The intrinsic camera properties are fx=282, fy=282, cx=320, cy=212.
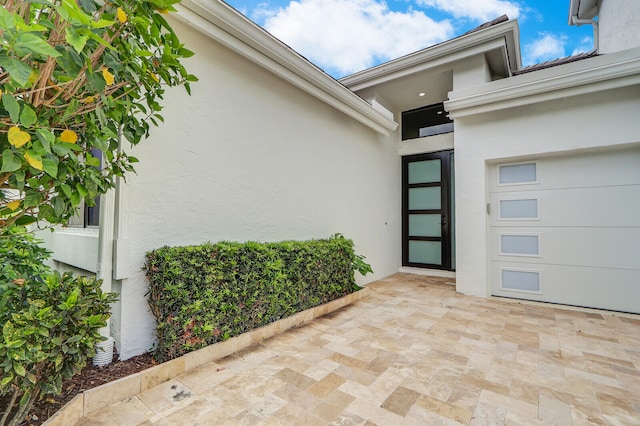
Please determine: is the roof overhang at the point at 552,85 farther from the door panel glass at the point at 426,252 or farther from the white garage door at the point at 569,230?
the door panel glass at the point at 426,252

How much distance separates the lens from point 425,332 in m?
3.39

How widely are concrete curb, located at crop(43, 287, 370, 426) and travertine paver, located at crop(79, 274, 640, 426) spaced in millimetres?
57

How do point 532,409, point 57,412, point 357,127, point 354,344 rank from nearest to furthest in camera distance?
point 57,412
point 532,409
point 354,344
point 357,127

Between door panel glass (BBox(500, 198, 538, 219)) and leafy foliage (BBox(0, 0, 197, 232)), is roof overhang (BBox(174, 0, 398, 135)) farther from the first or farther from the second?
door panel glass (BBox(500, 198, 538, 219))

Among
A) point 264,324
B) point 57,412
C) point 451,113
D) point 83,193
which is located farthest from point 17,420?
point 451,113

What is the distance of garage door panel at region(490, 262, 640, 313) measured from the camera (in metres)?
4.09

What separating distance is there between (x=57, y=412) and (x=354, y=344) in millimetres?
2376

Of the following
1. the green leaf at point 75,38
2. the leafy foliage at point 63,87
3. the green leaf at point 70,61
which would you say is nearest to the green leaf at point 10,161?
the leafy foliage at point 63,87

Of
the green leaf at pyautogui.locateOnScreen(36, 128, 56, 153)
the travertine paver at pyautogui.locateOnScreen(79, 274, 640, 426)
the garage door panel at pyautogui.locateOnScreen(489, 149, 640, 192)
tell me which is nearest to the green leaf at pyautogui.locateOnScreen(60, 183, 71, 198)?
the green leaf at pyautogui.locateOnScreen(36, 128, 56, 153)

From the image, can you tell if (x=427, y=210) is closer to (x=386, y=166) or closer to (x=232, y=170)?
(x=386, y=166)

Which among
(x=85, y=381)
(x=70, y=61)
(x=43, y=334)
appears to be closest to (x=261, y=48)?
(x=70, y=61)

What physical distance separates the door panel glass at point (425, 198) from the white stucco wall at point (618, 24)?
3840 millimetres

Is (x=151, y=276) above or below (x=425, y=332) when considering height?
above

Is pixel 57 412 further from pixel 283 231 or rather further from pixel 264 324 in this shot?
pixel 283 231
